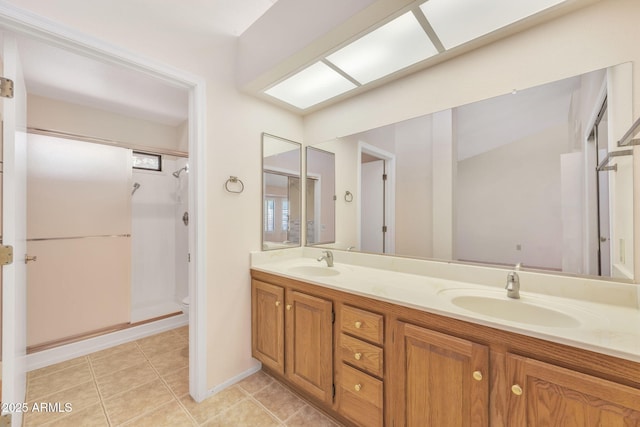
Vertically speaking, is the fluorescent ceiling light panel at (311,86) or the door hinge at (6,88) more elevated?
the fluorescent ceiling light panel at (311,86)

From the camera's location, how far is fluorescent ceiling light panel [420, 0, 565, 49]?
46.8 inches

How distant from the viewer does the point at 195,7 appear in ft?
5.16

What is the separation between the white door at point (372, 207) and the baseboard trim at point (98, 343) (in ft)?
7.69

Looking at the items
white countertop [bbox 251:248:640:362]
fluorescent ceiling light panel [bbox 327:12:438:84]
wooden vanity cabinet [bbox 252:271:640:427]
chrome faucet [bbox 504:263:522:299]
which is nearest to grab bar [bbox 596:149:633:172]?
white countertop [bbox 251:248:640:362]

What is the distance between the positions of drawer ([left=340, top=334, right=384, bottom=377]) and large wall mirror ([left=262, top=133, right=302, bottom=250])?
104 centimetres

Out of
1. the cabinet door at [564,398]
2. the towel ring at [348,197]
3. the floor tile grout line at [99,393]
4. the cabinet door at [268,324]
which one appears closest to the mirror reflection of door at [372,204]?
the towel ring at [348,197]

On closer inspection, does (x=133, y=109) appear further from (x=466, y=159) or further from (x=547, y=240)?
(x=547, y=240)

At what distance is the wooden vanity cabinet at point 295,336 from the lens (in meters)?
1.49

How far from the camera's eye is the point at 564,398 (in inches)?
32.0

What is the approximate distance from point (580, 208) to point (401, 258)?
941 mm

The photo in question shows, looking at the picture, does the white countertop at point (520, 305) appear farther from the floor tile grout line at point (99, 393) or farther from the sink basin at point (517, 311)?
the floor tile grout line at point (99, 393)

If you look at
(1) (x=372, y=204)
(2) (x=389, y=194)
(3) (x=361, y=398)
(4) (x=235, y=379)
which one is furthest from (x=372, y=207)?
(4) (x=235, y=379)

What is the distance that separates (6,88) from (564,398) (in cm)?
255

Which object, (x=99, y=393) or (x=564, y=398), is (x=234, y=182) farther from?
(x=564, y=398)
